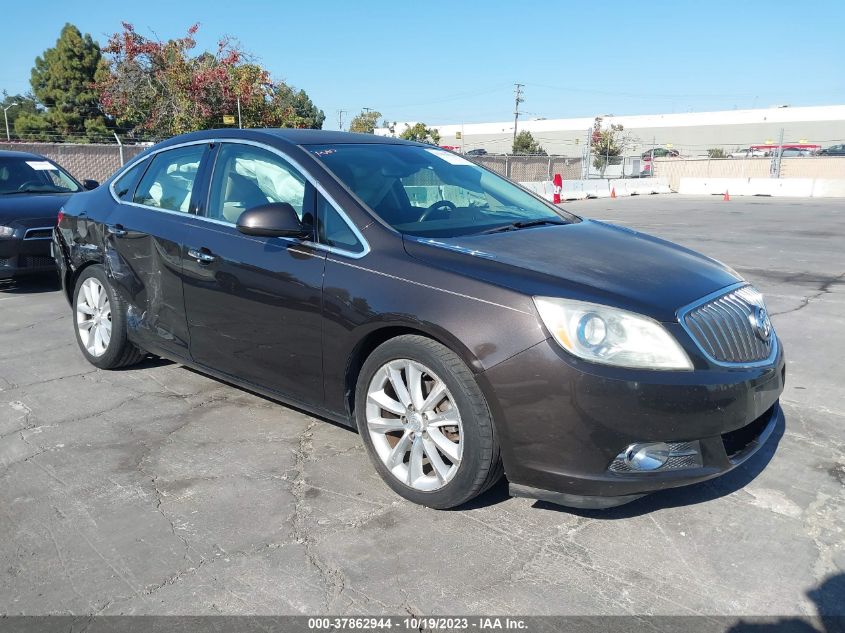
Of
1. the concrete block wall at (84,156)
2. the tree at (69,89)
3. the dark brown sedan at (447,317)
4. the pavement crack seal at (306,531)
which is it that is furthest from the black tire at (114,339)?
the tree at (69,89)

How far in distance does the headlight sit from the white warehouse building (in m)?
73.0

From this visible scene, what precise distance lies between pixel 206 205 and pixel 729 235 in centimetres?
1307

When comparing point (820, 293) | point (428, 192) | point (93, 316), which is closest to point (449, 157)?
point (428, 192)

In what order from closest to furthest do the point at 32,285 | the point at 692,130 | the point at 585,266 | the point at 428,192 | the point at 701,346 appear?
the point at 701,346 → the point at 585,266 → the point at 428,192 → the point at 32,285 → the point at 692,130

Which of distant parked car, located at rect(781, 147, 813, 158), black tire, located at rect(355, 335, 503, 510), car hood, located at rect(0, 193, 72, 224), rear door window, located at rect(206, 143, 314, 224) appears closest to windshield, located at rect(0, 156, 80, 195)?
car hood, located at rect(0, 193, 72, 224)

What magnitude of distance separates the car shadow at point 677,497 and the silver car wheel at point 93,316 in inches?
136

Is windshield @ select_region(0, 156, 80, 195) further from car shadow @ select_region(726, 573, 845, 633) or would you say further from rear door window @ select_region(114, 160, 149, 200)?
car shadow @ select_region(726, 573, 845, 633)

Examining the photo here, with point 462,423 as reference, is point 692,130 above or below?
above

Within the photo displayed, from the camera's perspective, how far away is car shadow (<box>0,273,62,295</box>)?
852 cm

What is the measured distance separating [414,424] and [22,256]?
6630 mm

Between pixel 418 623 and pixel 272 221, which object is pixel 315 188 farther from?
pixel 418 623

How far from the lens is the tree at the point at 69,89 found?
182ft

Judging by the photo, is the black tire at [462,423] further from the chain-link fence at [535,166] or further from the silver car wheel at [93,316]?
the chain-link fence at [535,166]

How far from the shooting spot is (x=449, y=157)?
15.2ft
